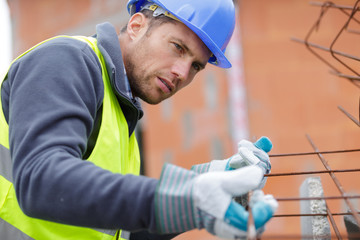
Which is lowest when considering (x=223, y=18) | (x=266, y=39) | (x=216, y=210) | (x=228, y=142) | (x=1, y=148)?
(x=228, y=142)

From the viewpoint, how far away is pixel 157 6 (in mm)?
1328

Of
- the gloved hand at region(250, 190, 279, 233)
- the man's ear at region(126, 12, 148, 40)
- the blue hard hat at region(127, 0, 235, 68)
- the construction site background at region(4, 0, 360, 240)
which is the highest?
the blue hard hat at region(127, 0, 235, 68)

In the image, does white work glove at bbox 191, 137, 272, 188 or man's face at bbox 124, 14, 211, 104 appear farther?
man's face at bbox 124, 14, 211, 104

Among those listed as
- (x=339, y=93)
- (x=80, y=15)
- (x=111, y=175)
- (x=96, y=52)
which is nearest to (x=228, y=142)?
(x=339, y=93)

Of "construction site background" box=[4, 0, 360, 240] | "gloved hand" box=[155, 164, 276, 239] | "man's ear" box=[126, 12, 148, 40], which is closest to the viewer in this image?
"gloved hand" box=[155, 164, 276, 239]

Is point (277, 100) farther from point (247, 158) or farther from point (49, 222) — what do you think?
point (49, 222)

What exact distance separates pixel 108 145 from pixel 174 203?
362 mm

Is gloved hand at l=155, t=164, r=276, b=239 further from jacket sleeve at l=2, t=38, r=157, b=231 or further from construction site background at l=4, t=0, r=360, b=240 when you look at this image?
construction site background at l=4, t=0, r=360, b=240

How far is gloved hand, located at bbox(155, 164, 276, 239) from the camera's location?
71cm

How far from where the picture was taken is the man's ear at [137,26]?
1.33 m

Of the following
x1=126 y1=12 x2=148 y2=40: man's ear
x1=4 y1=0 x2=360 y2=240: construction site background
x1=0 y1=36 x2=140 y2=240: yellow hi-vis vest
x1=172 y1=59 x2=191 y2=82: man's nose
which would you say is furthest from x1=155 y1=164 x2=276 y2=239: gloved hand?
x1=4 y1=0 x2=360 y2=240: construction site background

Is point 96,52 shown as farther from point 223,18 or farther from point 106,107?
point 223,18

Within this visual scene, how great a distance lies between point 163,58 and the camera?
4.05 feet

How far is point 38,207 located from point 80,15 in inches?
119
